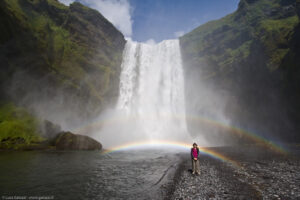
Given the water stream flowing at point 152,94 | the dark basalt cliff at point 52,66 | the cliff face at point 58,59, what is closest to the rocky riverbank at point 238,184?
the dark basalt cliff at point 52,66

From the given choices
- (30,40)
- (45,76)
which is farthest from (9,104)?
(30,40)

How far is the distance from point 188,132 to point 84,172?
135ft

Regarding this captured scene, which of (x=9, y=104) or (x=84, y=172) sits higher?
(x=9, y=104)

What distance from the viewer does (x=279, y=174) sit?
41.2 ft

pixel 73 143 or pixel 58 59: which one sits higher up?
pixel 58 59

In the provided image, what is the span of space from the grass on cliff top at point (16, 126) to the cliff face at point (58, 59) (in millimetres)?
2381

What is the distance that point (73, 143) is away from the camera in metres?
28.0

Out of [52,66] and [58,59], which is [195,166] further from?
[58,59]

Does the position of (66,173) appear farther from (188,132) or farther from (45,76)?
(188,132)

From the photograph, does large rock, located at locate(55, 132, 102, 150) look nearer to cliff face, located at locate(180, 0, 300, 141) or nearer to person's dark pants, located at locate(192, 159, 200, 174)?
person's dark pants, located at locate(192, 159, 200, 174)

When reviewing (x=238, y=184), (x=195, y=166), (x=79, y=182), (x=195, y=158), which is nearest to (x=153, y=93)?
(x=195, y=166)

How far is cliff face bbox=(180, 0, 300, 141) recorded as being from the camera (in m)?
33.7

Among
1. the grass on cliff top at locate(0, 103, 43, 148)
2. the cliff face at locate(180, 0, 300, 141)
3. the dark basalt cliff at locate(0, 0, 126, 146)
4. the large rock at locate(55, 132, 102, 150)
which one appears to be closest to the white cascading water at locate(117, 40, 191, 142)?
the cliff face at locate(180, 0, 300, 141)

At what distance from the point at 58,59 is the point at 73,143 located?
20.8 metres
